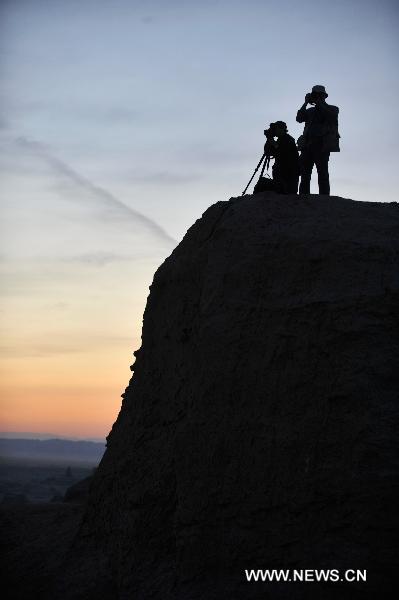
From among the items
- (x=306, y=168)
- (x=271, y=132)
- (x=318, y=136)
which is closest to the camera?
(x=271, y=132)

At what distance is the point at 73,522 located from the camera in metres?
7.74

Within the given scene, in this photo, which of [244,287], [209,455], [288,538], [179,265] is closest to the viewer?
[288,538]

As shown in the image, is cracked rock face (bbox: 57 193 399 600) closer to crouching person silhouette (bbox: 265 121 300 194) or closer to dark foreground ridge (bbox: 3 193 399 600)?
dark foreground ridge (bbox: 3 193 399 600)

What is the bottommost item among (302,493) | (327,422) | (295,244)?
(302,493)

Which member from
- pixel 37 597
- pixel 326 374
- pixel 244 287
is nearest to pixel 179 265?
pixel 244 287

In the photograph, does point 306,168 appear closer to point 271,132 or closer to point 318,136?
point 318,136

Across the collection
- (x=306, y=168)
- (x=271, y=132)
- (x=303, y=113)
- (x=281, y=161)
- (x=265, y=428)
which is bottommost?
(x=265, y=428)

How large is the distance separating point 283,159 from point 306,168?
833 mm

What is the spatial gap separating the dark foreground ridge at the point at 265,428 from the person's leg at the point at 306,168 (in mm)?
1464

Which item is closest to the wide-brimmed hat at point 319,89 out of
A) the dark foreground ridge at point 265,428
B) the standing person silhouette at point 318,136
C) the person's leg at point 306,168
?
the standing person silhouette at point 318,136

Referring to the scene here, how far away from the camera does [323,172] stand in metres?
8.45

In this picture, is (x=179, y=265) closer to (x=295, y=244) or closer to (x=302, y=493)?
(x=295, y=244)

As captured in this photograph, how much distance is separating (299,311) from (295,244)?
2.24 ft

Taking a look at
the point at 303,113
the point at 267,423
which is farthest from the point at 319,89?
the point at 267,423
